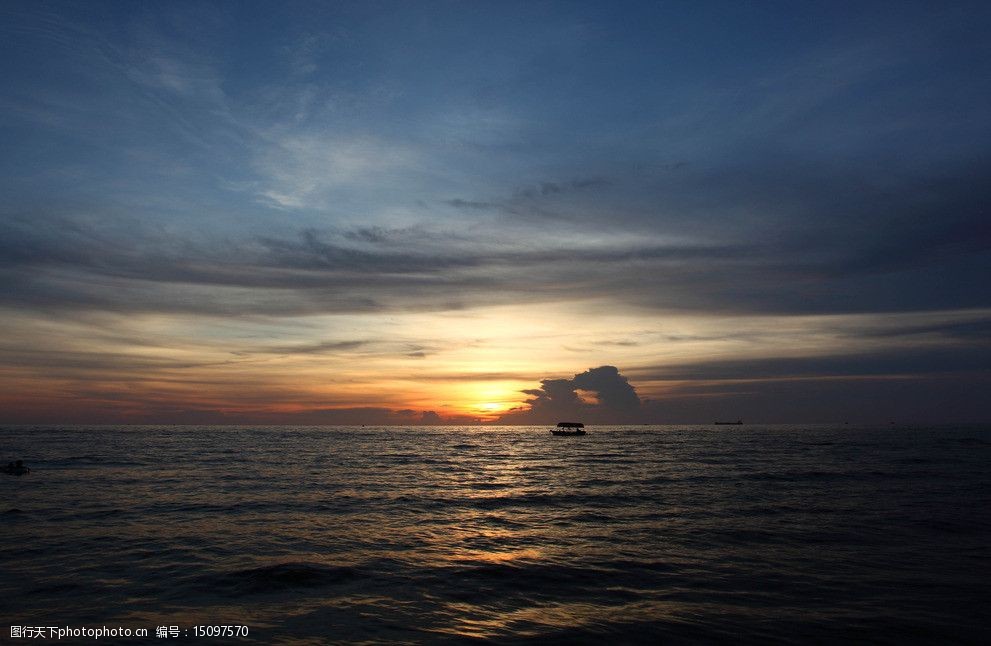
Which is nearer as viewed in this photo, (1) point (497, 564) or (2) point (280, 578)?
(2) point (280, 578)

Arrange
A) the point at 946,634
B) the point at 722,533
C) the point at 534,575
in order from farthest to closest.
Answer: the point at 722,533 → the point at 534,575 → the point at 946,634

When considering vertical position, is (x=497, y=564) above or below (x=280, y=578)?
below

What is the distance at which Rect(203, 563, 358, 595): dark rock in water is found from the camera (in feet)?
61.5

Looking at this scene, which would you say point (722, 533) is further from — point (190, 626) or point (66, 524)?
point (66, 524)

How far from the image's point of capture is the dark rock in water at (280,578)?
18734 mm

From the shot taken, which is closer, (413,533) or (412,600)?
(412,600)

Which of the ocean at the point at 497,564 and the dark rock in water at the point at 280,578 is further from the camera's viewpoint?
the dark rock in water at the point at 280,578

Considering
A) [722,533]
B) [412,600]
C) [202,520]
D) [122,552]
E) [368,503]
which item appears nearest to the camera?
[412,600]

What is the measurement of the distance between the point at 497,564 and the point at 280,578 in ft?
26.1

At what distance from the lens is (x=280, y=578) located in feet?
64.5

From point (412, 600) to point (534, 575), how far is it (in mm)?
5067

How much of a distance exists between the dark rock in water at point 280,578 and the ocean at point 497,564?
104 millimetres

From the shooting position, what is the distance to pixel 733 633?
14.7 m

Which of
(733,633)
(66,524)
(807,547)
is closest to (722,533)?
(807,547)
